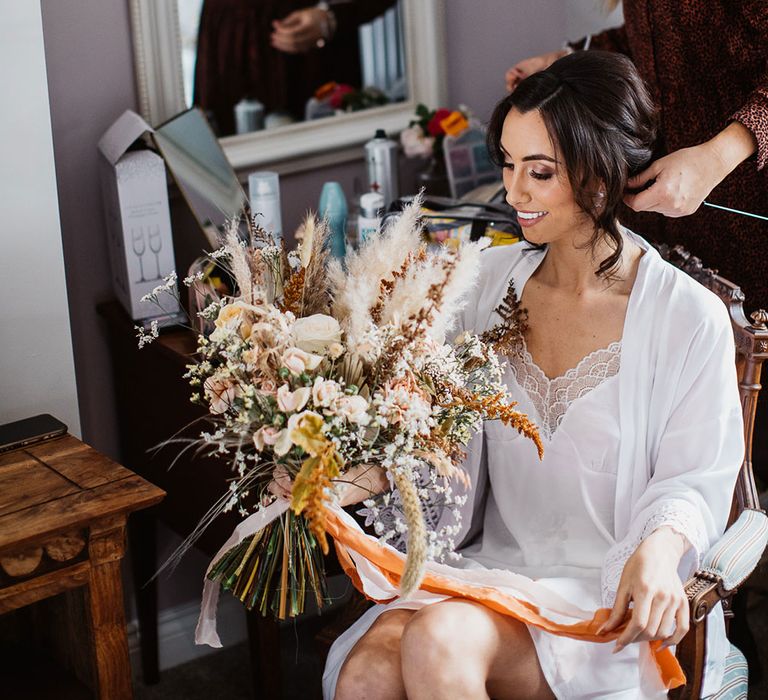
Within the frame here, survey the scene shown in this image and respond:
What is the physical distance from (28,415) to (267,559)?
0.72 metres

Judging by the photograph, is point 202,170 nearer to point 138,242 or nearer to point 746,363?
point 138,242

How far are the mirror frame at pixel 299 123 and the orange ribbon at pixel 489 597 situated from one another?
3.96ft

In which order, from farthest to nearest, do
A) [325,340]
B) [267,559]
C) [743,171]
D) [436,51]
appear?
1. [436,51]
2. [743,171]
3. [267,559]
4. [325,340]

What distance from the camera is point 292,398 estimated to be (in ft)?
4.62

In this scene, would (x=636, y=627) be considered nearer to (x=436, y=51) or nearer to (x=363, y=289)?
(x=363, y=289)

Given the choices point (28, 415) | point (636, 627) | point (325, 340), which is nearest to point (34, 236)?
point (28, 415)

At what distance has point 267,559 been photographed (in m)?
1.60

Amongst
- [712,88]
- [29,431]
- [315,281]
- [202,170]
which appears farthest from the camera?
[202,170]

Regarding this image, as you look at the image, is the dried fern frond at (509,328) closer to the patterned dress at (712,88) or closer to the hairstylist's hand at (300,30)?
the patterned dress at (712,88)

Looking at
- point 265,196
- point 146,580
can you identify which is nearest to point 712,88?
point 265,196

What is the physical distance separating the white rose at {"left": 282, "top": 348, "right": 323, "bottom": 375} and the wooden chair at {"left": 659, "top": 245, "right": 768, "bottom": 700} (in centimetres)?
65

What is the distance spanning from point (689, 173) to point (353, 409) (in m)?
0.78

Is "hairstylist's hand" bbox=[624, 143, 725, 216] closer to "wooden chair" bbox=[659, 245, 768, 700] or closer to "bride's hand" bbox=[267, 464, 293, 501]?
"wooden chair" bbox=[659, 245, 768, 700]

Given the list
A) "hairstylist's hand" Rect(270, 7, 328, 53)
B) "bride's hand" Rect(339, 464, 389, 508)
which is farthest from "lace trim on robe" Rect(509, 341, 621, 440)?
"hairstylist's hand" Rect(270, 7, 328, 53)
